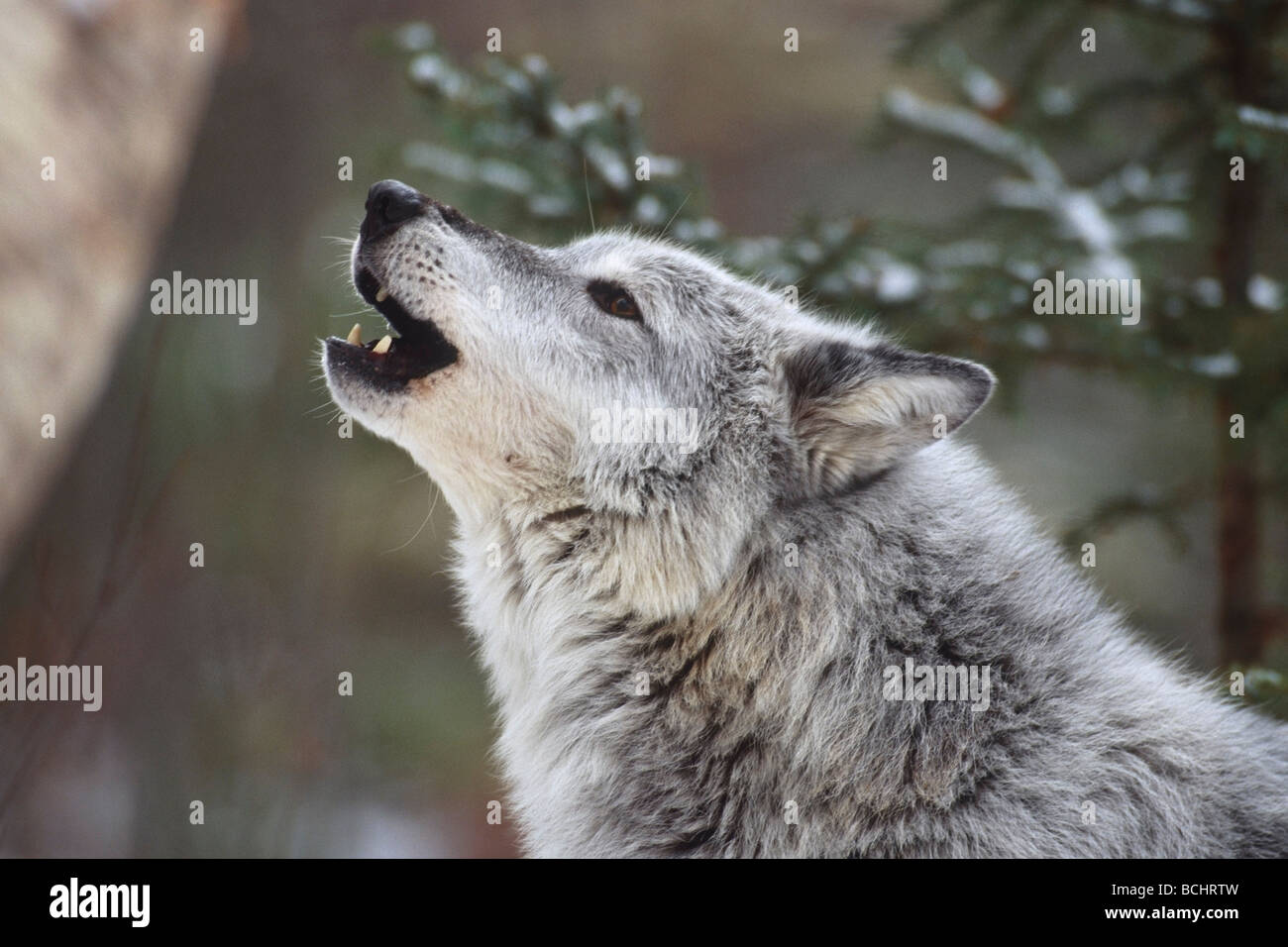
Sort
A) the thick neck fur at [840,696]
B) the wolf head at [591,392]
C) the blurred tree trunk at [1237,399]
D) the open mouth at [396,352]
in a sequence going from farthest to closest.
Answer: the blurred tree trunk at [1237,399] → the open mouth at [396,352] → the wolf head at [591,392] → the thick neck fur at [840,696]

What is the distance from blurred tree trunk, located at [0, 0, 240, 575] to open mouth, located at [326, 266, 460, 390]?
1837 millimetres

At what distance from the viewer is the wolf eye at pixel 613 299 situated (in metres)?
3.77

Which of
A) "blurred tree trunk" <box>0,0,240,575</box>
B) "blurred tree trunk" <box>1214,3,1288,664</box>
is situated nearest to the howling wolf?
"blurred tree trunk" <box>0,0,240,575</box>

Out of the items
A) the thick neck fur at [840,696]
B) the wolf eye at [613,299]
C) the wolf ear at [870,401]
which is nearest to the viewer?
the thick neck fur at [840,696]

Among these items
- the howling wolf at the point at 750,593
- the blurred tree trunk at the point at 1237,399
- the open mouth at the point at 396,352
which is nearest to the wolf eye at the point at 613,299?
the howling wolf at the point at 750,593

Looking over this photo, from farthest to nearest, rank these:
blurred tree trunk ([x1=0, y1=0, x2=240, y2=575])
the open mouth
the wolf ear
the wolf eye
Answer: blurred tree trunk ([x1=0, y1=0, x2=240, y2=575]) → the wolf eye → the open mouth → the wolf ear

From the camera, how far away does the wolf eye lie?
12.4 feet

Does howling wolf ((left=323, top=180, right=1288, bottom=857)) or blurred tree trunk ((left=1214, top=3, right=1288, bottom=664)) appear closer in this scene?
howling wolf ((left=323, top=180, right=1288, bottom=857))

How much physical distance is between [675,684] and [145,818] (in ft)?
12.0

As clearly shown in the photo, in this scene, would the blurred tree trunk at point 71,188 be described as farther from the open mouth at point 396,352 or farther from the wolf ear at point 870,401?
the wolf ear at point 870,401

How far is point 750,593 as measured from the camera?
331cm

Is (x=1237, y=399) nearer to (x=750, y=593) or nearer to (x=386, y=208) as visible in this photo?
(x=750, y=593)

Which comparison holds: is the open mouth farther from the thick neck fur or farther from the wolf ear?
the wolf ear

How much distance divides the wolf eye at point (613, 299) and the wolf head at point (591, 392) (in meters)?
0.01
